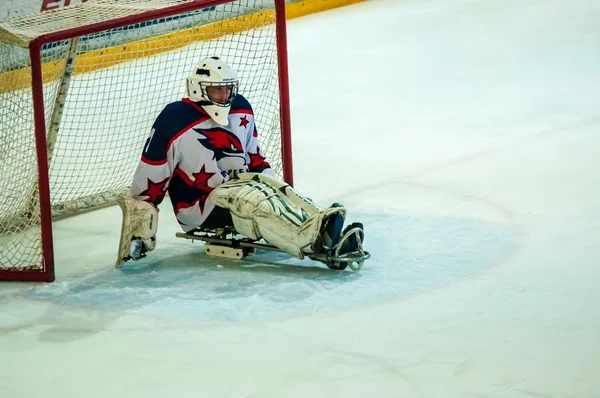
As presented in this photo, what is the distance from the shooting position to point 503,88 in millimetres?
7484

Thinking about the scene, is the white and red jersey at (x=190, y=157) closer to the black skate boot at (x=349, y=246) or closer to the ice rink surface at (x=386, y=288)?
the ice rink surface at (x=386, y=288)

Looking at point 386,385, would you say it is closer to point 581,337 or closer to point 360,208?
point 581,337

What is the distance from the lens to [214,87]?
4.48m

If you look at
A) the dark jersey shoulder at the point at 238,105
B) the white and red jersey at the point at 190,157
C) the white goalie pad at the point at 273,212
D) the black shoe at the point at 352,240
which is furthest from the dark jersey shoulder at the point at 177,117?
the black shoe at the point at 352,240

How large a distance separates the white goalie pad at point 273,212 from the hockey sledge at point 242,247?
2.9 inches

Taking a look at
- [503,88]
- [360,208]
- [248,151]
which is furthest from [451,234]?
[503,88]

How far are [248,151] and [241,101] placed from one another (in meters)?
0.22

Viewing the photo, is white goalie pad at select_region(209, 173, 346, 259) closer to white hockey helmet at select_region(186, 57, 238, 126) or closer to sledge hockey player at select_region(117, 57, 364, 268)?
sledge hockey player at select_region(117, 57, 364, 268)

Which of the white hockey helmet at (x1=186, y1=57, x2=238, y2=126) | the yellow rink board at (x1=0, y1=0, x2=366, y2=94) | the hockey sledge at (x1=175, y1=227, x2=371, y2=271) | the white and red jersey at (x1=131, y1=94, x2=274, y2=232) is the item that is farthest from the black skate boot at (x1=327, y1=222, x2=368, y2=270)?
the yellow rink board at (x1=0, y1=0, x2=366, y2=94)

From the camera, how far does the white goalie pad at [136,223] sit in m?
4.45

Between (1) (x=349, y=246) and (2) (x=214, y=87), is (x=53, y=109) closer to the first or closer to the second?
(2) (x=214, y=87)

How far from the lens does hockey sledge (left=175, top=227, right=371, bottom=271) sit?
14.0ft

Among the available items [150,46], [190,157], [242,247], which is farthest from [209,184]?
[150,46]

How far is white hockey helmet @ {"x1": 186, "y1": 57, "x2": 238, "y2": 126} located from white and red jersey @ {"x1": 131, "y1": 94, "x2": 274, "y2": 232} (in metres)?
0.04
